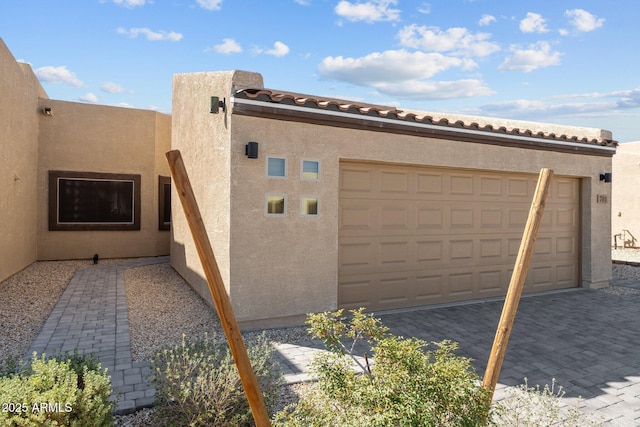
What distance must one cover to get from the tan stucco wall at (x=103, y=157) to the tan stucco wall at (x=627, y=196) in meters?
21.0

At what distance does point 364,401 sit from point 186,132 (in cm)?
832

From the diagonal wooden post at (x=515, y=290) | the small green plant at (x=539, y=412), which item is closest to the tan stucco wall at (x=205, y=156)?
the small green plant at (x=539, y=412)

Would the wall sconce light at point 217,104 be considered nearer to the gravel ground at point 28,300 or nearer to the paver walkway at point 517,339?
the paver walkway at point 517,339

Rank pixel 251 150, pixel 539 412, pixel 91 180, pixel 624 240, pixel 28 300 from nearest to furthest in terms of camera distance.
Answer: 1. pixel 539 412
2. pixel 251 150
3. pixel 28 300
4. pixel 91 180
5. pixel 624 240

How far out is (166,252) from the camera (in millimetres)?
14562

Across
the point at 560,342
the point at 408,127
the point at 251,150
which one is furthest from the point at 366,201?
the point at 560,342

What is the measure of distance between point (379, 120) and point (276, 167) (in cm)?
211

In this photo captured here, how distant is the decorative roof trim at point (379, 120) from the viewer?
644cm

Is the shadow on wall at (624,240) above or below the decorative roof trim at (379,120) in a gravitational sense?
below

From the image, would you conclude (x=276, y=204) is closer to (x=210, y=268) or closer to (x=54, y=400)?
(x=210, y=268)

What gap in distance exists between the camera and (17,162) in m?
10.4

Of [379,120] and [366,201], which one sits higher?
[379,120]

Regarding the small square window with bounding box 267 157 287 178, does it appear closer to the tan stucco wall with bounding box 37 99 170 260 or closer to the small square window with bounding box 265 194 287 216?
the small square window with bounding box 265 194 287 216

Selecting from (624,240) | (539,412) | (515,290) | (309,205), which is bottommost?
(539,412)
